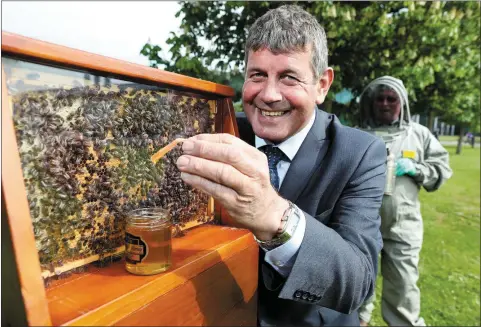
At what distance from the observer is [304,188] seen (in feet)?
6.10

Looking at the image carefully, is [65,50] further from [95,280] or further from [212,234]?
[212,234]

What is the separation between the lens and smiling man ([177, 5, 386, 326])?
4.53 ft

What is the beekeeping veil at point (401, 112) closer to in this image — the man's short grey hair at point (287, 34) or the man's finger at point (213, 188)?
the man's short grey hair at point (287, 34)

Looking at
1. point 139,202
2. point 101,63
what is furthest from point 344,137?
point 101,63

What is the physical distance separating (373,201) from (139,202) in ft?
3.86

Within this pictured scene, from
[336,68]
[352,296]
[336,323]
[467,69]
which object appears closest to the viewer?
[352,296]

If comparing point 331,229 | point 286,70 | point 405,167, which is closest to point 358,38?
point 405,167

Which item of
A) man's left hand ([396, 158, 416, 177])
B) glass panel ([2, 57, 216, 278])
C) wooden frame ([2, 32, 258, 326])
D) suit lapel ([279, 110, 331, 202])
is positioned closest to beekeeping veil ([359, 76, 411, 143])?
man's left hand ([396, 158, 416, 177])

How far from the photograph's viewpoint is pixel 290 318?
1.85 meters

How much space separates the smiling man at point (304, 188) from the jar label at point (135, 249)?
293 mm

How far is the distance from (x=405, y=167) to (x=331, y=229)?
124 inches

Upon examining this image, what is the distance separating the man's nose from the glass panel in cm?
49

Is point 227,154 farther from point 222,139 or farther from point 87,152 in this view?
point 87,152

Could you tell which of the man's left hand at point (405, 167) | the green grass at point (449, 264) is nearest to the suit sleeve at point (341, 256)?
the man's left hand at point (405, 167)
